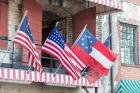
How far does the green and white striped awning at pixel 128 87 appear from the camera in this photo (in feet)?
74.5

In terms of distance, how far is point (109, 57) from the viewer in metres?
→ 19.2

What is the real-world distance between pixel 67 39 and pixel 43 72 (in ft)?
10.3

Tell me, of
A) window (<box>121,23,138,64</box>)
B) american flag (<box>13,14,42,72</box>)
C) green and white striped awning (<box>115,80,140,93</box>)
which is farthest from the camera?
window (<box>121,23,138,64</box>)

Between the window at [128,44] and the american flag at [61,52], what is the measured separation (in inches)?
224

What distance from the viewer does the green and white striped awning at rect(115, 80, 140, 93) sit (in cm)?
2271

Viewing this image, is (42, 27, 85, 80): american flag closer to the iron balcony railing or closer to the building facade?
the building facade

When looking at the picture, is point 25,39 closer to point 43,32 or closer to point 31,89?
point 31,89

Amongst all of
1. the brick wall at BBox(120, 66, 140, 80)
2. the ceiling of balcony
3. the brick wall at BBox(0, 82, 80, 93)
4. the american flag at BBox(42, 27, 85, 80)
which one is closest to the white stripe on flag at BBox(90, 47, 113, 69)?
the american flag at BBox(42, 27, 85, 80)

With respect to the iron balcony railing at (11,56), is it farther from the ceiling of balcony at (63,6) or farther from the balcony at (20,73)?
the ceiling of balcony at (63,6)

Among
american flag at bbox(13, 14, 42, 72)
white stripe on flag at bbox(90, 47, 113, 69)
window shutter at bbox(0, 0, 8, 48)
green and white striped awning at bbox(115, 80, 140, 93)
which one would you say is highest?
window shutter at bbox(0, 0, 8, 48)

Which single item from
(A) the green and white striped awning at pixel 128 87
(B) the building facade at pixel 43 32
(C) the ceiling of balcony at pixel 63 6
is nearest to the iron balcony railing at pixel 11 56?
(B) the building facade at pixel 43 32

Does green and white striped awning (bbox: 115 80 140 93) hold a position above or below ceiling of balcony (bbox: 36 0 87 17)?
below

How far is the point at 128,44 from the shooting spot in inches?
953

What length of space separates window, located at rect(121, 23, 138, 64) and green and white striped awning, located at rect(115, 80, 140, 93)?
42.8 inches
